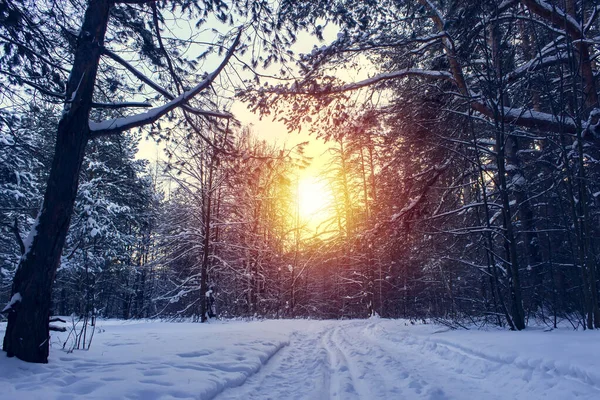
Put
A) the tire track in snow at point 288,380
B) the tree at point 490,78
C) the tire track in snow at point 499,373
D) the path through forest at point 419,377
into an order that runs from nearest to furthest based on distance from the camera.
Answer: the tire track in snow at point 499,373, the path through forest at point 419,377, the tire track in snow at point 288,380, the tree at point 490,78

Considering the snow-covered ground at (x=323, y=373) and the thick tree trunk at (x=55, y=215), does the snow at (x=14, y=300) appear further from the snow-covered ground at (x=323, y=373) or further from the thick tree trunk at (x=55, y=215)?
the snow-covered ground at (x=323, y=373)

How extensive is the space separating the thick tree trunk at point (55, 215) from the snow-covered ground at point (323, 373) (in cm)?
34

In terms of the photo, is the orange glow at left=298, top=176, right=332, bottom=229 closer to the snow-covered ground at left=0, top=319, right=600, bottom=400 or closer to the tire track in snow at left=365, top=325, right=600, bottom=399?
the snow-covered ground at left=0, top=319, right=600, bottom=400

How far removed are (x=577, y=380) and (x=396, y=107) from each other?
23.7 ft

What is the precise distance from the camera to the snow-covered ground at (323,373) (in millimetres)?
3256

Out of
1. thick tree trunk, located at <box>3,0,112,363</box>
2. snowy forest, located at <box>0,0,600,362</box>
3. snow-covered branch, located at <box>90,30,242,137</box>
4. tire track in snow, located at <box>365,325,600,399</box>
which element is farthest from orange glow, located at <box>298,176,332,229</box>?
thick tree trunk, located at <box>3,0,112,363</box>

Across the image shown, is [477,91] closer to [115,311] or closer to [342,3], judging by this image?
[342,3]

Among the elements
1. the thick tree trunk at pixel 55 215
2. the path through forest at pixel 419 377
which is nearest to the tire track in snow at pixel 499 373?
the path through forest at pixel 419 377

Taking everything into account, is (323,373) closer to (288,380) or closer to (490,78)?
(288,380)

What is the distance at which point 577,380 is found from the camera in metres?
3.02

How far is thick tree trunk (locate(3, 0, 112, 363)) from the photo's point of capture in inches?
161

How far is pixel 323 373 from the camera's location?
4738 mm

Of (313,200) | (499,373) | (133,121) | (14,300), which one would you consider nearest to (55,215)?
(14,300)

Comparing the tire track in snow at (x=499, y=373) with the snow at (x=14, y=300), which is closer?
the tire track in snow at (x=499, y=373)
